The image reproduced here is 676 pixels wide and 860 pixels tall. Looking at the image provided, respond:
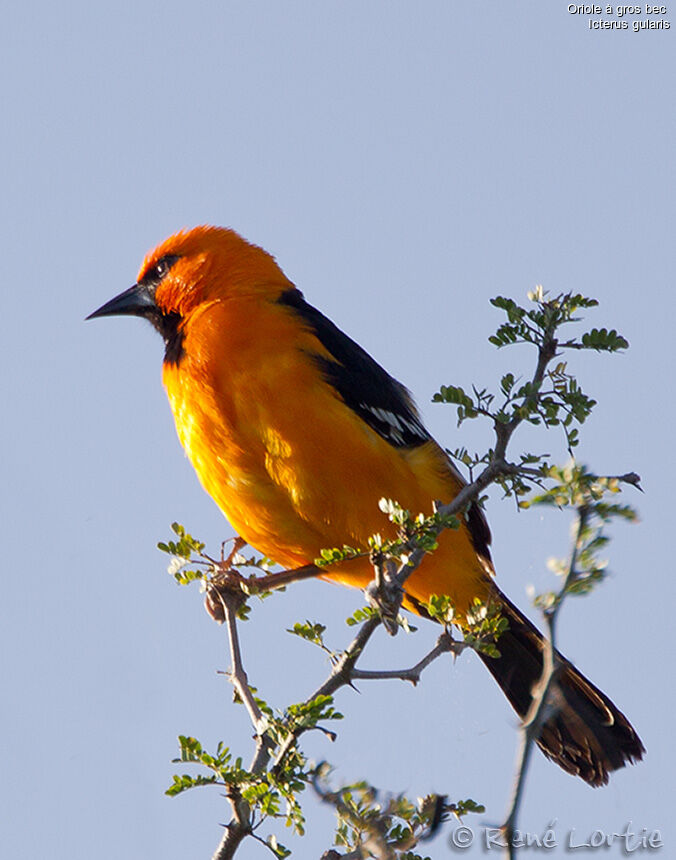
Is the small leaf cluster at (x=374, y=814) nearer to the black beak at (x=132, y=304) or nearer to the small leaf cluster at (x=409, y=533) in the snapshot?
the small leaf cluster at (x=409, y=533)

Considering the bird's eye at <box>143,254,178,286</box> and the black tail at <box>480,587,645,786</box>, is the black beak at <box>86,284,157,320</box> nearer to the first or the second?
the bird's eye at <box>143,254,178,286</box>

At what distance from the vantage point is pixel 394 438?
554 centimetres

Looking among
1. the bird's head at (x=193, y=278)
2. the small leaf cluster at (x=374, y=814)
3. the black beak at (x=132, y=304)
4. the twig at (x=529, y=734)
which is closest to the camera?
the twig at (x=529, y=734)

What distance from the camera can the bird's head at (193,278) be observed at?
6301 mm

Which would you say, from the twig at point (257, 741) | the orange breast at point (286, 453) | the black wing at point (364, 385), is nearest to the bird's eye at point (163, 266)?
the black wing at point (364, 385)

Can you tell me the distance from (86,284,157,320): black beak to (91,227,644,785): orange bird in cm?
55

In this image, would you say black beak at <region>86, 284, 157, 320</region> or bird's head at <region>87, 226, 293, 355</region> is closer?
bird's head at <region>87, 226, 293, 355</region>

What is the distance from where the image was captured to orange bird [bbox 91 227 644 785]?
517 cm

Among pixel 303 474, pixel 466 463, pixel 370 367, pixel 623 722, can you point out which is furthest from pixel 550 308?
pixel 623 722

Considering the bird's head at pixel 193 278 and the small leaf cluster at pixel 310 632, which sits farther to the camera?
the bird's head at pixel 193 278

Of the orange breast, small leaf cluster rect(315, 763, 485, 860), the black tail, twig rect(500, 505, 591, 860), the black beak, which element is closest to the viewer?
twig rect(500, 505, 591, 860)

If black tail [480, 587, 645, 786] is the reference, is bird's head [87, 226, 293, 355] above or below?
above

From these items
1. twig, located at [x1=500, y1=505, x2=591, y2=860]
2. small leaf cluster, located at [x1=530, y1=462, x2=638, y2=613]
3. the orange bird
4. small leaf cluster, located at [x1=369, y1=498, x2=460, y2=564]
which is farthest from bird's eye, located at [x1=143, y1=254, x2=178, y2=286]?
twig, located at [x1=500, y1=505, x2=591, y2=860]

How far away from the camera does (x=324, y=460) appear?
5.13 metres
